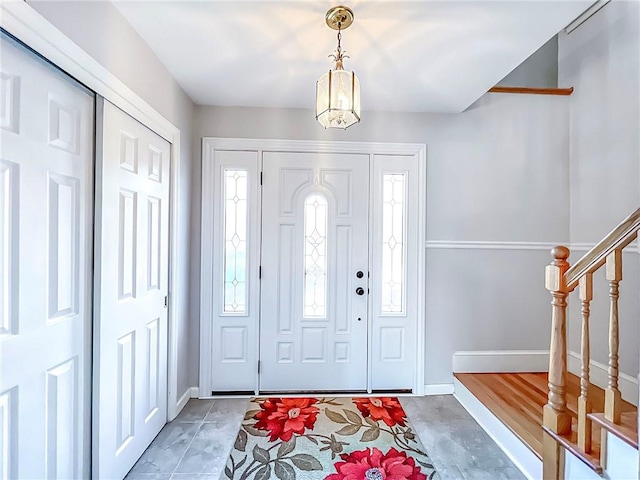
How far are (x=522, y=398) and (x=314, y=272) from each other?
180 centimetres

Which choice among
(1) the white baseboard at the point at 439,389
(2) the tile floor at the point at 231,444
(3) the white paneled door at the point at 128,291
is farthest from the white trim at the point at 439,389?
(3) the white paneled door at the point at 128,291

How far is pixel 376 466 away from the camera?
1.88 meters

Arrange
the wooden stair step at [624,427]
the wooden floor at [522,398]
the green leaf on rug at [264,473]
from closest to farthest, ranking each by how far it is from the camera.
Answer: the wooden stair step at [624,427] → the green leaf on rug at [264,473] → the wooden floor at [522,398]

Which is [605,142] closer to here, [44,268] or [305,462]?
[305,462]

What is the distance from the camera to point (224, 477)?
1.79m

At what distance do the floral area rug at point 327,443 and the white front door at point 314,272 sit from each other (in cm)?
25

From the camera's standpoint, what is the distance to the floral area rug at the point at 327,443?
1.84 metres

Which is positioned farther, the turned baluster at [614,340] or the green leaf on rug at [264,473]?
the green leaf on rug at [264,473]

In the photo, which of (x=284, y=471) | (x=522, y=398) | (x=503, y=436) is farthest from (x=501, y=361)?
(x=284, y=471)

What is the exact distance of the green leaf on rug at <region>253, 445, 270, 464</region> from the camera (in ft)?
6.34

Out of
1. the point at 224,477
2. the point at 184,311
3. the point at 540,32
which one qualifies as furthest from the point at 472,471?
the point at 540,32

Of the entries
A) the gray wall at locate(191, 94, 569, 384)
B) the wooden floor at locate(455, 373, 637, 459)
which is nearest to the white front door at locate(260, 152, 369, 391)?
the gray wall at locate(191, 94, 569, 384)

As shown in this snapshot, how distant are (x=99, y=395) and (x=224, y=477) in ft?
2.68

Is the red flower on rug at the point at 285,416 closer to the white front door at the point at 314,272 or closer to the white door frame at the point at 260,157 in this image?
the white front door at the point at 314,272
